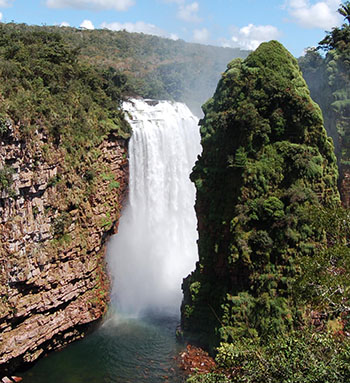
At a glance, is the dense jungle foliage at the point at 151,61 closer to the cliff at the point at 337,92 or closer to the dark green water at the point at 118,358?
the cliff at the point at 337,92

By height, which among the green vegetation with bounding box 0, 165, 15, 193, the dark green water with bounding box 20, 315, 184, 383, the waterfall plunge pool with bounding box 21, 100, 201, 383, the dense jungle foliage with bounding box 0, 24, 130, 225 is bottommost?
the dark green water with bounding box 20, 315, 184, 383

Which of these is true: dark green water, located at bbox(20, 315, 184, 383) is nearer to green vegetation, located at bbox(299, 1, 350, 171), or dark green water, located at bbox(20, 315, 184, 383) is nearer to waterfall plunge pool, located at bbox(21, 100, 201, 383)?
waterfall plunge pool, located at bbox(21, 100, 201, 383)

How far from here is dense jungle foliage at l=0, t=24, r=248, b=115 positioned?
49.2 metres

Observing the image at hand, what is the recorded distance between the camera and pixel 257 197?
21.9 meters

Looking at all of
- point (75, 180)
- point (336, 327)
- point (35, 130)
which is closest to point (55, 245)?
point (75, 180)

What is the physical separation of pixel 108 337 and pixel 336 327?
11088 mm

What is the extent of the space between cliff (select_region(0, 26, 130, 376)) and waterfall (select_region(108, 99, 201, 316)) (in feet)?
8.32

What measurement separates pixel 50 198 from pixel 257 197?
977 centimetres

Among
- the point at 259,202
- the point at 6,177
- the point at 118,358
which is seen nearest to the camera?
the point at 6,177

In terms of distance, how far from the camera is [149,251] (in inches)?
1168

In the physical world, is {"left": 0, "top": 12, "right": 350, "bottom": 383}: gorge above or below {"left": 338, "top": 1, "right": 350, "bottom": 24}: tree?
below

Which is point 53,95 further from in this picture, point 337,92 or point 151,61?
point 151,61

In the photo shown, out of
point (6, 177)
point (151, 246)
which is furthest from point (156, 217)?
point (6, 177)

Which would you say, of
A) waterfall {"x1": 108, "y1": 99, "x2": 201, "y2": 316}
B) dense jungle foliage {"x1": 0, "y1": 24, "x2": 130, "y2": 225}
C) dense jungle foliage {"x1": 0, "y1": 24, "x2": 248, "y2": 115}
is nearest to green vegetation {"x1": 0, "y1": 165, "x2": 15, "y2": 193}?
dense jungle foliage {"x1": 0, "y1": 24, "x2": 130, "y2": 225}
